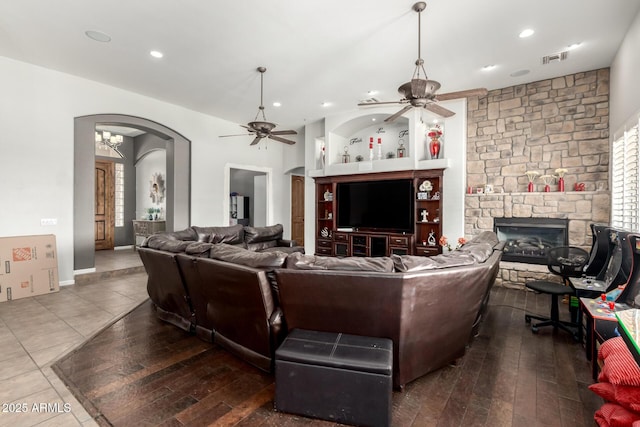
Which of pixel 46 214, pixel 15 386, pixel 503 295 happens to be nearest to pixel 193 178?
pixel 46 214

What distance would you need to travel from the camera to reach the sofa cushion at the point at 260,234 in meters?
5.70

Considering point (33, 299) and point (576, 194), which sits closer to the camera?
point (33, 299)

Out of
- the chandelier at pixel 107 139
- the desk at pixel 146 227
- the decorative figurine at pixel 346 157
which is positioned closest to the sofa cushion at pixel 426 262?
the decorative figurine at pixel 346 157

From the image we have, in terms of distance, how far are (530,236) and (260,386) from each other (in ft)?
16.1

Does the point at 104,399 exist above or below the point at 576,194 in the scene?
below

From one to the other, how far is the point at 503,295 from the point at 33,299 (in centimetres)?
681

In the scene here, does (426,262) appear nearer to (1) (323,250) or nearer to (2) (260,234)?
(2) (260,234)

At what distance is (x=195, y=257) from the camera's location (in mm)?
2725

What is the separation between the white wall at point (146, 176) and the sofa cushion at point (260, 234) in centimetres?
399

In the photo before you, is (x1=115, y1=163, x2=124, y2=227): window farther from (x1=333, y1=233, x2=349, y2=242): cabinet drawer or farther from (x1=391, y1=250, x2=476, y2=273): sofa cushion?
(x1=391, y1=250, x2=476, y2=273): sofa cushion

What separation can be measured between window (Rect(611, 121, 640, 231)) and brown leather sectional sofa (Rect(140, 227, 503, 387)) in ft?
6.75

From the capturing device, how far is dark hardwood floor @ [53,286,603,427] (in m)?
1.88

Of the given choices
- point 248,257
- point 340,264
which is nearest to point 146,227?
point 248,257

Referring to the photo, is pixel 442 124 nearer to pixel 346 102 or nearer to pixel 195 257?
pixel 346 102
